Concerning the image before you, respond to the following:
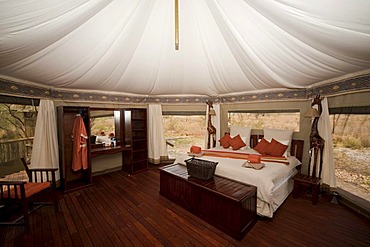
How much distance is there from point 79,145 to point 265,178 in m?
3.86

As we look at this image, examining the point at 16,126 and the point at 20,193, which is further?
the point at 16,126

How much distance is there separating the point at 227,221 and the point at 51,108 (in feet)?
13.5

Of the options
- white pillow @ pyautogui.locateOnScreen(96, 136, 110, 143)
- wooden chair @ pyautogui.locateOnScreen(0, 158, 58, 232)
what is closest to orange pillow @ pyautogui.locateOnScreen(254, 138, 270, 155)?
white pillow @ pyautogui.locateOnScreen(96, 136, 110, 143)

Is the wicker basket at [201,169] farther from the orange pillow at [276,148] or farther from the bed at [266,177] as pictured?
the orange pillow at [276,148]

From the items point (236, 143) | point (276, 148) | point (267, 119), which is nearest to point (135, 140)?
point (236, 143)

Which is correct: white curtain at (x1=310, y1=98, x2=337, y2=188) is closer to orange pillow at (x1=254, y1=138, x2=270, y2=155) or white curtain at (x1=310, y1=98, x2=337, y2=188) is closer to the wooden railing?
orange pillow at (x1=254, y1=138, x2=270, y2=155)

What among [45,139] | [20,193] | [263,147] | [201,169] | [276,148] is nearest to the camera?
[20,193]

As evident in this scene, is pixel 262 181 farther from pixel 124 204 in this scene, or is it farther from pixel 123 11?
pixel 123 11

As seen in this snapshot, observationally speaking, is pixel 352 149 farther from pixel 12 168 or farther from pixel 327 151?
pixel 12 168

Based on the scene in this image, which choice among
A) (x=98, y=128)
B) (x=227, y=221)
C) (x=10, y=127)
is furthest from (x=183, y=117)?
(x=10, y=127)

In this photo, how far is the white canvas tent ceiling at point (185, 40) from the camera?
137 centimetres

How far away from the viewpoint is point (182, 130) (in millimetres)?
5551

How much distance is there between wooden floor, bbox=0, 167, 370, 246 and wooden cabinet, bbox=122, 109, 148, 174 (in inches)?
58.4

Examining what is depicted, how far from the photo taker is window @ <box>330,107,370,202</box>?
8.38ft
